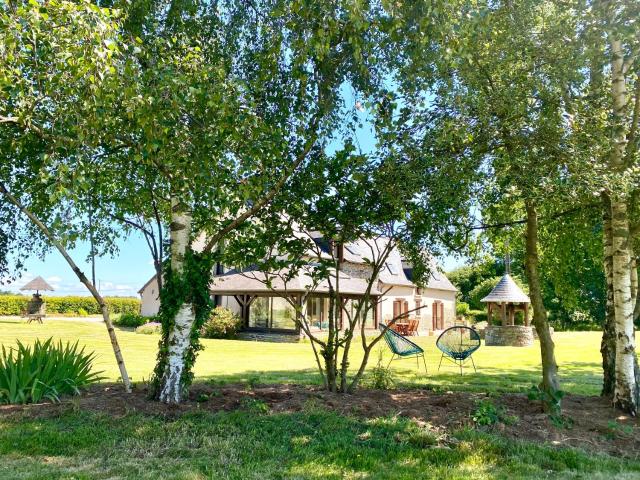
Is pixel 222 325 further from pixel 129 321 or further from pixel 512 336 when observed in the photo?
pixel 512 336

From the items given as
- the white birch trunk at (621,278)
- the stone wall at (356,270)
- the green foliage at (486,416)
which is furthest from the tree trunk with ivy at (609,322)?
the stone wall at (356,270)

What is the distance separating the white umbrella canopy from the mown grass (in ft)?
99.5

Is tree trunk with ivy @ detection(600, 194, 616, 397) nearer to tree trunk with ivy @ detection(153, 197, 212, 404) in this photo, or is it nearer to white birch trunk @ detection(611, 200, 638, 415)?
white birch trunk @ detection(611, 200, 638, 415)

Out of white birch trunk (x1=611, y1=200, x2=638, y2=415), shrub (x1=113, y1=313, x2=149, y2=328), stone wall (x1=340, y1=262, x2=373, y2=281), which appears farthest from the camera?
shrub (x1=113, y1=313, x2=149, y2=328)

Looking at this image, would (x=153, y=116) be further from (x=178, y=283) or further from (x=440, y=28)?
(x=440, y=28)

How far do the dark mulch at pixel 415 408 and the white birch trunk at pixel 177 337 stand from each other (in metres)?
0.20

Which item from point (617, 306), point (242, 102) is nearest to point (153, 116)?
point (242, 102)

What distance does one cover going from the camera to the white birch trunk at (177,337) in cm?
618

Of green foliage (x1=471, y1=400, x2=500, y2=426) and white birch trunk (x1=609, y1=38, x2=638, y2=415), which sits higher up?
white birch trunk (x1=609, y1=38, x2=638, y2=415)

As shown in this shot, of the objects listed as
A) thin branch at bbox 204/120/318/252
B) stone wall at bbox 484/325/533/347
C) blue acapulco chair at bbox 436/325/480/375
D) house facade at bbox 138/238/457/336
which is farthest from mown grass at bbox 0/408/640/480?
stone wall at bbox 484/325/533/347

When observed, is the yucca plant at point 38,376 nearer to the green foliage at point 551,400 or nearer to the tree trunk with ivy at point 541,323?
the green foliage at point 551,400

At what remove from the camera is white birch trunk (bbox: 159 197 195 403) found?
618 centimetres

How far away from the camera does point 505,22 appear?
21.9 ft

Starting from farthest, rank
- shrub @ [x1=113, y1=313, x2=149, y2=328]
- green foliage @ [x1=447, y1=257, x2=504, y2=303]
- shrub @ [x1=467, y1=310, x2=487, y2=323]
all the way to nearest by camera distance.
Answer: green foliage @ [x1=447, y1=257, x2=504, y2=303] → shrub @ [x1=467, y1=310, x2=487, y2=323] → shrub @ [x1=113, y1=313, x2=149, y2=328]
